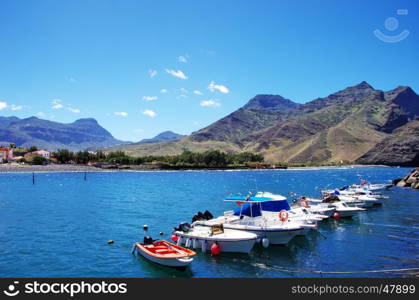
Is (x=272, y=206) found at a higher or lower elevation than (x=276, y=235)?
higher

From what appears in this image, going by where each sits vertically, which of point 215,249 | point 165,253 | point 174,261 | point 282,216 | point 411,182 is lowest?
point 215,249

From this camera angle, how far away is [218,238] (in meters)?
32.5

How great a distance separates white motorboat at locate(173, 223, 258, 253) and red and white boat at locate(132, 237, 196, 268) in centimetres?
300

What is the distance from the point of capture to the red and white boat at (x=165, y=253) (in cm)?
2780

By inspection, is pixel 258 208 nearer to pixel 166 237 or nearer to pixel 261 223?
pixel 261 223

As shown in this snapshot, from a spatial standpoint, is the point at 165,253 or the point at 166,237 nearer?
the point at 165,253

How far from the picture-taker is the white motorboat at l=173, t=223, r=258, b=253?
105ft

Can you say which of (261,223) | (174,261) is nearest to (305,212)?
(261,223)

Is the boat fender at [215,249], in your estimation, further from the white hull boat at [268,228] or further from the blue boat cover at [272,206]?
the blue boat cover at [272,206]

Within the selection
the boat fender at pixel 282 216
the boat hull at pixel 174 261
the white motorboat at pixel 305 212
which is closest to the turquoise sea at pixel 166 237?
the boat hull at pixel 174 261

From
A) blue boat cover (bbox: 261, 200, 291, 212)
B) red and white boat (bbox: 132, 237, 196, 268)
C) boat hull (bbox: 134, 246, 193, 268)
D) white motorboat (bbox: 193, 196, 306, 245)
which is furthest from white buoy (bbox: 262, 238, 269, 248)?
boat hull (bbox: 134, 246, 193, 268)

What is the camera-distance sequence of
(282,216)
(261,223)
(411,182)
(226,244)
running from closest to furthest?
(226,244) → (261,223) → (282,216) → (411,182)

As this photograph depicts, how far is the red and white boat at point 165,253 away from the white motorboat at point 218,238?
9.85 feet

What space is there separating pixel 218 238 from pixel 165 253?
17.2 ft
